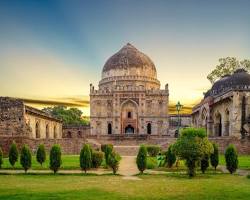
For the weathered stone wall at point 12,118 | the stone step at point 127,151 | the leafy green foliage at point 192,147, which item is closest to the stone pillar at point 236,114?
the stone step at point 127,151

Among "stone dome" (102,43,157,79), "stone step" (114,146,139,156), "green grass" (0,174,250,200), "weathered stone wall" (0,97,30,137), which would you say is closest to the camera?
"green grass" (0,174,250,200)

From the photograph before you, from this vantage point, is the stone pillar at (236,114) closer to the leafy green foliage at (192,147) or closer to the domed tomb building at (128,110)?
the domed tomb building at (128,110)

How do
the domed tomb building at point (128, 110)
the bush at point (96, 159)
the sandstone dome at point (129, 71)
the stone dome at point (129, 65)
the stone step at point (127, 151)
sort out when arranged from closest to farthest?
1. the bush at point (96, 159)
2. the stone step at point (127, 151)
3. the domed tomb building at point (128, 110)
4. the sandstone dome at point (129, 71)
5. the stone dome at point (129, 65)

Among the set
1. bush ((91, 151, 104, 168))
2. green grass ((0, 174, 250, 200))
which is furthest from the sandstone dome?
green grass ((0, 174, 250, 200))

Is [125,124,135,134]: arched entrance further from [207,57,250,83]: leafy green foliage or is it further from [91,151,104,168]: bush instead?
[91,151,104,168]: bush

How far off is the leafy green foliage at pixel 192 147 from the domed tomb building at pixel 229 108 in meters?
17.6

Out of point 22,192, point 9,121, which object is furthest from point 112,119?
point 22,192

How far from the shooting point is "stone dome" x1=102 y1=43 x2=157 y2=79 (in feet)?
167

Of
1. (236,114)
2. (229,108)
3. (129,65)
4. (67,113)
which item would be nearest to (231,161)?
(236,114)

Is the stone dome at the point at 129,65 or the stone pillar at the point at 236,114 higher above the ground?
the stone dome at the point at 129,65

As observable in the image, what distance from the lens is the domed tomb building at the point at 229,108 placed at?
106 ft

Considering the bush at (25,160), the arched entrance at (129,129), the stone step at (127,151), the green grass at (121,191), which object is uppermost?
the arched entrance at (129,129)

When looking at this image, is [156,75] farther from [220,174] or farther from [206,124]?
[220,174]

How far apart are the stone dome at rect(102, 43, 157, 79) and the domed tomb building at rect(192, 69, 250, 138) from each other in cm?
948
